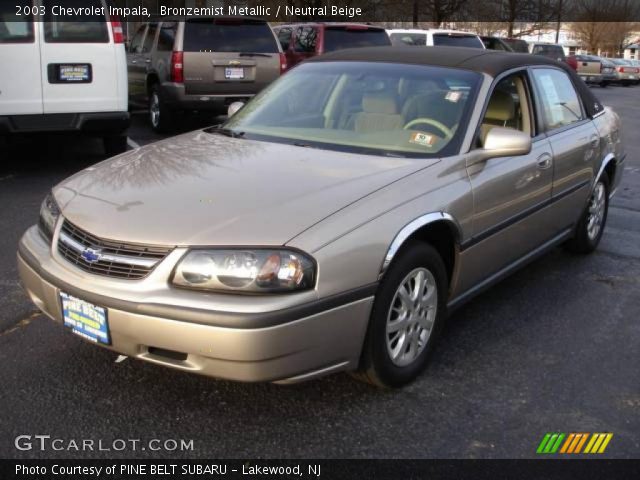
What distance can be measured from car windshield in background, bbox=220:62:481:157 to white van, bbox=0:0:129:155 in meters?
3.49

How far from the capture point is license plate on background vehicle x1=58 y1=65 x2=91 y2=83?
725 cm

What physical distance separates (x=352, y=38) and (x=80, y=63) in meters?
6.38

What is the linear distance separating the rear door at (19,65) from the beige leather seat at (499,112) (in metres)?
4.85

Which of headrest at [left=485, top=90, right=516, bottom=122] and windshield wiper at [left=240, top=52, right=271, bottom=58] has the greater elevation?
windshield wiper at [left=240, top=52, right=271, bottom=58]

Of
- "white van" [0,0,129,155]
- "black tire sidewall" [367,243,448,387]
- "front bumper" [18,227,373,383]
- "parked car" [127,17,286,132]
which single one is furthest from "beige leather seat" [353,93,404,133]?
"parked car" [127,17,286,132]

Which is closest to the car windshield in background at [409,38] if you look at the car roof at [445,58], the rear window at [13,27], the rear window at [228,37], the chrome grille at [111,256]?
the rear window at [228,37]

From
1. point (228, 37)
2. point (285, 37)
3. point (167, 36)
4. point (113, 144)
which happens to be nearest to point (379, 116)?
point (113, 144)

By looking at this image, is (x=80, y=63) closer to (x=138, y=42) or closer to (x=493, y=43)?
(x=138, y=42)

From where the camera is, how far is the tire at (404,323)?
3.06 m

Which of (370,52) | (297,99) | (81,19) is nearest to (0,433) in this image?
(297,99)

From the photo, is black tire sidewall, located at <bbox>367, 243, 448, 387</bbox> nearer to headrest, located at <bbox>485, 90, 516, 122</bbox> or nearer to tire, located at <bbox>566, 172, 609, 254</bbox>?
headrest, located at <bbox>485, 90, 516, 122</bbox>

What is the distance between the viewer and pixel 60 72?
285 inches

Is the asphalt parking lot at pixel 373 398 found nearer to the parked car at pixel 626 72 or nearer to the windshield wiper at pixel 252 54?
the windshield wiper at pixel 252 54

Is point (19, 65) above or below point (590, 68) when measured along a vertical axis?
above
